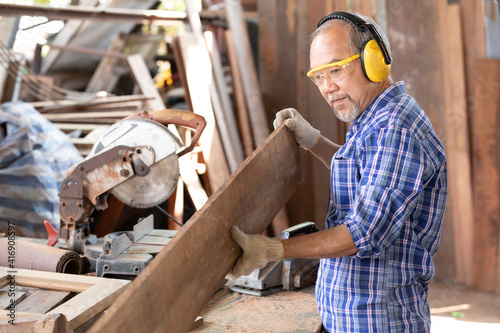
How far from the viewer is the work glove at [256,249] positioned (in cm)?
148

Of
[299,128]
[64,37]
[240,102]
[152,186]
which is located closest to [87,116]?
[240,102]

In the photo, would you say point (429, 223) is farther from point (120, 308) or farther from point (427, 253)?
point (120, 308)

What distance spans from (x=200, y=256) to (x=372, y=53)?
0.83 m

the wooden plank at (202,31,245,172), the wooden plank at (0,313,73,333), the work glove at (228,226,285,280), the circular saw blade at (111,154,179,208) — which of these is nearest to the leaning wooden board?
the work glove at (228,226,285,280)

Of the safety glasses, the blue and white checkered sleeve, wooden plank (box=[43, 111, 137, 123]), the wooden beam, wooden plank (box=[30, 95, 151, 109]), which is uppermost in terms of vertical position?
the wooden beam

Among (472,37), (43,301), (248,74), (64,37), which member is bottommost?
(43,301)

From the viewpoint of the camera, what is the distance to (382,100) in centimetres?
165

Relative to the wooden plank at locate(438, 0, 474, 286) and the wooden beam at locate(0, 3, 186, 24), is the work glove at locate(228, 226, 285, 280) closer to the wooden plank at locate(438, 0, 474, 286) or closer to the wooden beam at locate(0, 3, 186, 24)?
the wooden beam at locate(0, 3, 186, 24)

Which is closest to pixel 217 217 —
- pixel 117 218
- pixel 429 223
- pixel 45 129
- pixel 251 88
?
pixel 429 223

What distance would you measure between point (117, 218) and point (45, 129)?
1.08 m

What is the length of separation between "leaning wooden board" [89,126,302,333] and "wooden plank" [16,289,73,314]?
2.11ft

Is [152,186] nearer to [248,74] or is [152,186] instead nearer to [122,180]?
[122,180]

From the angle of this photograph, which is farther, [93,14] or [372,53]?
[93,14]

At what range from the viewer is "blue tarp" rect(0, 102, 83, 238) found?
338 cm
